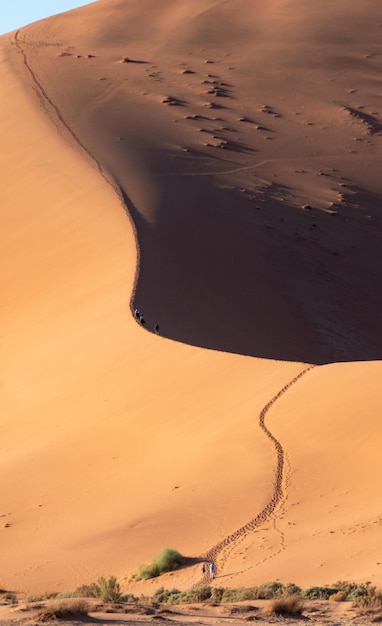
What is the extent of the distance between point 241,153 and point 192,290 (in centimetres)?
1194

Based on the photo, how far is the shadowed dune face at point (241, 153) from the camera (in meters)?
30.3

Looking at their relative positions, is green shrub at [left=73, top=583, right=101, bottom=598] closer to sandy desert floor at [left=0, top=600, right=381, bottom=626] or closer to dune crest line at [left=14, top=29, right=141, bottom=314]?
sandy desert floor at [left=0, top=600, right=381, bottom=626]

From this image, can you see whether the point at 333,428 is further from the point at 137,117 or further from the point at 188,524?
the point at 137,117

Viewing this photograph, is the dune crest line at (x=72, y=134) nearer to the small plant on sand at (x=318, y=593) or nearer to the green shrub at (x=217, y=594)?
the green shrub at (x=217, y=594)

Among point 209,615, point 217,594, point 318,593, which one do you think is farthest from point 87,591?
point 318,593

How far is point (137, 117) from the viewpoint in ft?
141

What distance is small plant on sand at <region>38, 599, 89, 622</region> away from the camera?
10.3m

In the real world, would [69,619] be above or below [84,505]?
above

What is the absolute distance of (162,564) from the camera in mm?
13820

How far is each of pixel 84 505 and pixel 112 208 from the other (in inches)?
689

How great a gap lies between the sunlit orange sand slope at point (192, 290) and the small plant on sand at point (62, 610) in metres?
2.77

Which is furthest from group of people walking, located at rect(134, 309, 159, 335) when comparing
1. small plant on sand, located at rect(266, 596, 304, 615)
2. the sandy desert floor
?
small plant on sand, located at rect(266, 596, 304, 615)

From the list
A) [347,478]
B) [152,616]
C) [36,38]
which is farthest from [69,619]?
[36,38]

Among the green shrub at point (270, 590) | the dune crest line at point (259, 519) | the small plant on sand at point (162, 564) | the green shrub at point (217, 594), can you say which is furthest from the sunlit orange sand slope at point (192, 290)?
the green shrub at point (217, 594)
